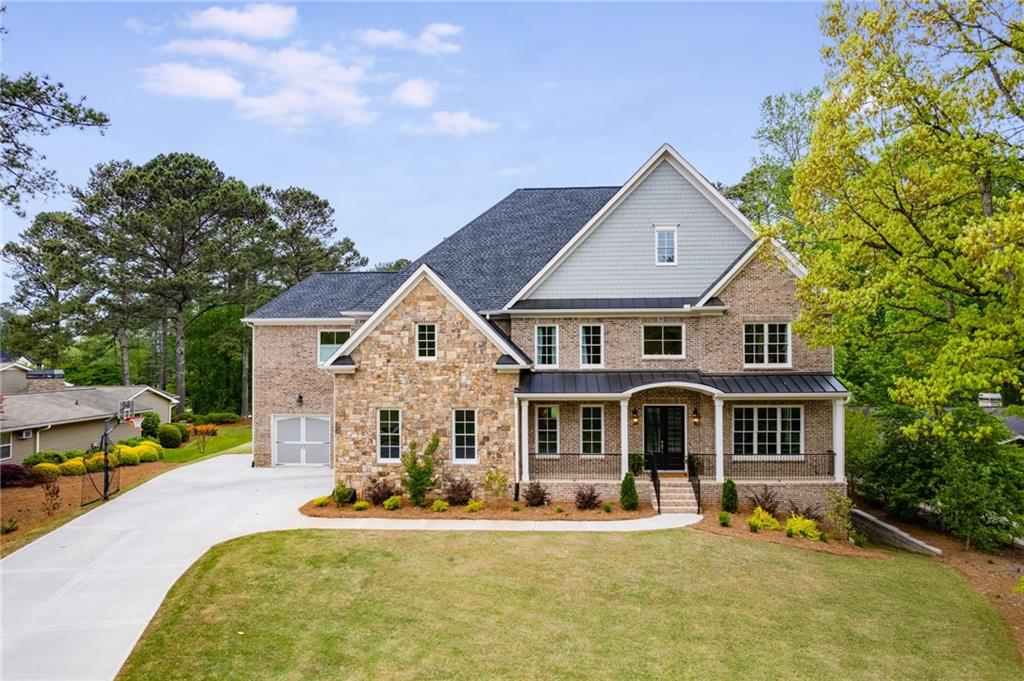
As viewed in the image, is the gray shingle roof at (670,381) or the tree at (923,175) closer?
the tree at (923,175)

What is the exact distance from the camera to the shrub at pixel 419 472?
18.1 metres

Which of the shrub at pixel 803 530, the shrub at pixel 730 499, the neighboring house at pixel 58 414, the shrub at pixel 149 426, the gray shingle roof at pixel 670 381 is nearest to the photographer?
the shrub at pixel 803 530

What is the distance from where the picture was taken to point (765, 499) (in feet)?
58.6

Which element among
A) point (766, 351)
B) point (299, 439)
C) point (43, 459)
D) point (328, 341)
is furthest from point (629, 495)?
point (43, 459)

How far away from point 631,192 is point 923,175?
973cm

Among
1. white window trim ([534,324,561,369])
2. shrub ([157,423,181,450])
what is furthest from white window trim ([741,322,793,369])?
shrub ([157,423,181,450])

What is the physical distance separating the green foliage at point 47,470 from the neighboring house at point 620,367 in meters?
11.5

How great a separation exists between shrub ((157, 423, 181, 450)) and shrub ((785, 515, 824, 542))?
29.5m

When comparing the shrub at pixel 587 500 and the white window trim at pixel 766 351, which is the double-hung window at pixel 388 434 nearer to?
the shrub at pixel 587 500

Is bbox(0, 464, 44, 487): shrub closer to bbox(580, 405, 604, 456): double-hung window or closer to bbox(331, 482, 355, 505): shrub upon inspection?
bbox(331, 482, 355, 505): shrub

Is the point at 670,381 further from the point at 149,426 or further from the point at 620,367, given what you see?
the point at 149,426

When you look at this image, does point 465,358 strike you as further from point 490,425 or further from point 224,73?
point 224,73

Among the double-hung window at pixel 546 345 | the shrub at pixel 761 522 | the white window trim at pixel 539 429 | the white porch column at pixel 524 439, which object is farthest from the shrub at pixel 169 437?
the shrub at pixel 761 522

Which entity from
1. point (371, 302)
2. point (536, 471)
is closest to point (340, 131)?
point (371, 302)
